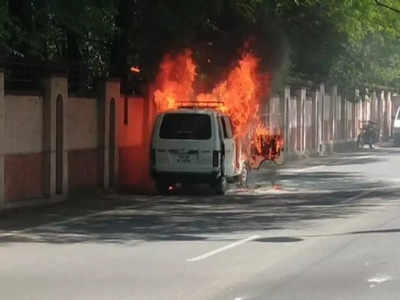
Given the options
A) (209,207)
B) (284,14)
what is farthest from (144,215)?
(284,14)

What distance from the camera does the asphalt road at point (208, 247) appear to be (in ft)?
32.9

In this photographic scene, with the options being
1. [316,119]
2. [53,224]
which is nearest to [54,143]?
[53,224]

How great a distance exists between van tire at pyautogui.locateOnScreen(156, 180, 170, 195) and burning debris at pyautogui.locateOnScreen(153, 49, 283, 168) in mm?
3292

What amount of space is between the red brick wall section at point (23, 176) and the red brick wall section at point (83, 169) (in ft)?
4.72

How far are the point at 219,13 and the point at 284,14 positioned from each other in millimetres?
6512

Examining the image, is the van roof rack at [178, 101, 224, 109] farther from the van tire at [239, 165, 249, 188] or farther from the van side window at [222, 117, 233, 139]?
the van tire at [239, 165, 249, 188]

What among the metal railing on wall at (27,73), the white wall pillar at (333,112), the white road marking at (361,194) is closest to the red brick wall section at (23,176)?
the metal railing on wall at (27,73)

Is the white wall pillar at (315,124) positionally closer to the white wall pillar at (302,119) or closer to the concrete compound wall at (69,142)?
the white wall pillar at (302,119)

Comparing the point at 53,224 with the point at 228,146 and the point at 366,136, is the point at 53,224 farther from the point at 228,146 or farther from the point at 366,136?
the point at 366,136

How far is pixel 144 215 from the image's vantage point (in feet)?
59.2

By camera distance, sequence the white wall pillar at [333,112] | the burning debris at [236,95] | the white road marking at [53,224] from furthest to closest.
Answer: the white wall pillar at [333,112], the burning debris at [236,95], the white road marking at [53,224]

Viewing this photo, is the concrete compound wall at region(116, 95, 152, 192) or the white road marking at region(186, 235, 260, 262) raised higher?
the concrete compound wall at region(116, 95, 152, 192)

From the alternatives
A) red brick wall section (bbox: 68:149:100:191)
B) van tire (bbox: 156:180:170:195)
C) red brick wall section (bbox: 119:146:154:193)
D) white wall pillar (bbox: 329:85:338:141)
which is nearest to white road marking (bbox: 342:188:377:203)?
van tire (bbox: 156:180:170:195)

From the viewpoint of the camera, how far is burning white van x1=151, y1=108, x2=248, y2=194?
71.6 feet
